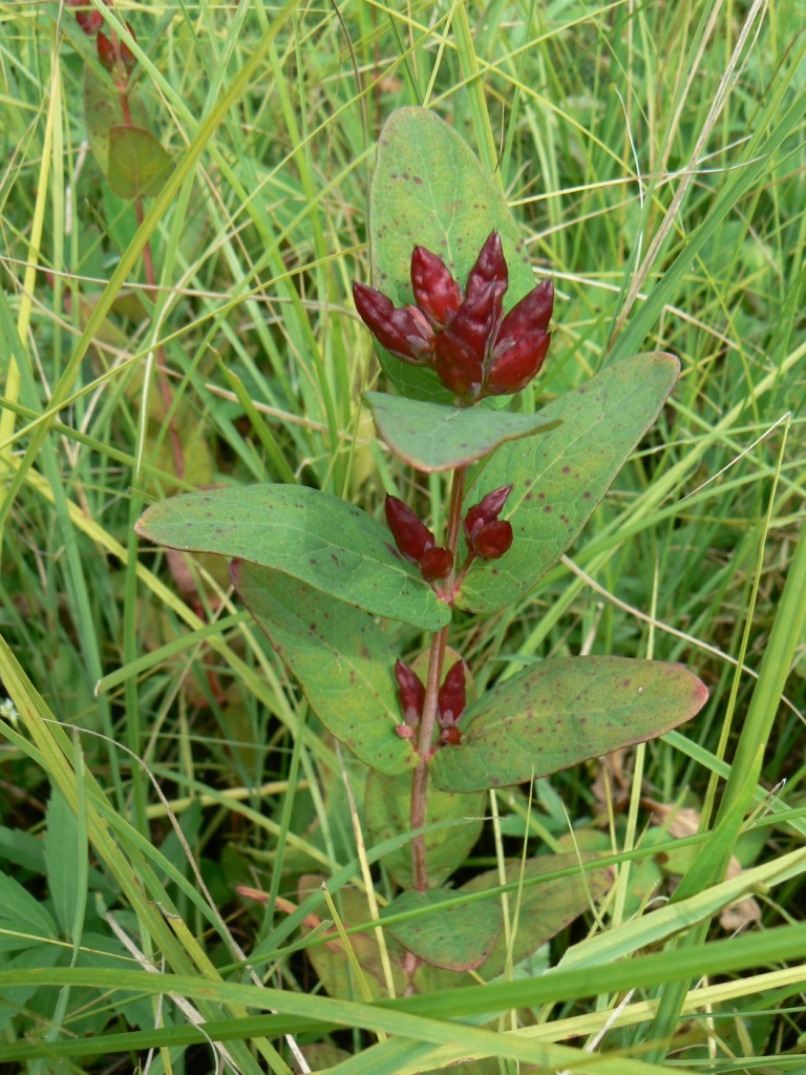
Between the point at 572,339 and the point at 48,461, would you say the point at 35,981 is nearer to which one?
the point at 48,461

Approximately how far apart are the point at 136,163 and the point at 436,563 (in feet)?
3.28

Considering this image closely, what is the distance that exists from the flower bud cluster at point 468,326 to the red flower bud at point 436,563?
0.14 metres

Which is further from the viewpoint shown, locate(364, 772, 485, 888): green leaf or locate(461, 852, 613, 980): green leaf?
locate(364, 772, 485, 888): green leaf

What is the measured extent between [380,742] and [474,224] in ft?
1.70

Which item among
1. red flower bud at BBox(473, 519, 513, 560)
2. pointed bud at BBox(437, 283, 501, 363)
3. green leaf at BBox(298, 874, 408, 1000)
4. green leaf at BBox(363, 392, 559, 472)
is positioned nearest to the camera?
green leaf at BBox(363, 392, 559, 472)

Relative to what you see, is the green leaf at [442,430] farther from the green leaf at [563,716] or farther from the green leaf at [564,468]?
the green leaf at [563,716]

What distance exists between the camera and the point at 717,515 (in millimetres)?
1666

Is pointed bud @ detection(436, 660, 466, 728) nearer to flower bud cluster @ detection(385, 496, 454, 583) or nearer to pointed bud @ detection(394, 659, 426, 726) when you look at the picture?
pointed bud @ detection(394, 659, 426, 726)

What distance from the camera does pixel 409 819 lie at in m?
1.18

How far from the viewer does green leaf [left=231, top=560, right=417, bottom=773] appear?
102 cm

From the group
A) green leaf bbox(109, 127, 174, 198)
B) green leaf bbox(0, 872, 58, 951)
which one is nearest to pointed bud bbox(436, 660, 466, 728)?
green leaf bbox(0, 872, 58, 951)

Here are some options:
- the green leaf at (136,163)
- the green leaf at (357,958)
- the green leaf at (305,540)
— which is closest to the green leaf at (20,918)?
the green leaf at (357,958)

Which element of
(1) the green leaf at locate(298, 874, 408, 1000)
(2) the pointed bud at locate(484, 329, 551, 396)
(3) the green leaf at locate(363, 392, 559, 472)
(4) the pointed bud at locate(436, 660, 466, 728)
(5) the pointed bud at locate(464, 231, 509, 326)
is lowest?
(1) the green leaf at locate(298, 874, 408, 1000)

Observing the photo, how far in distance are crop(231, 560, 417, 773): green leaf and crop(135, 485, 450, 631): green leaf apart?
10 centimetres
